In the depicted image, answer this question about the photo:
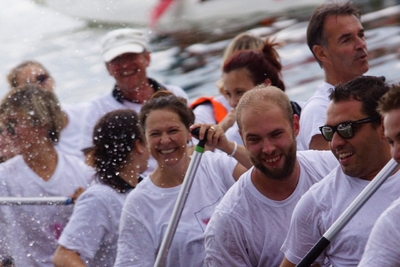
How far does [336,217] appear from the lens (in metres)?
3.31

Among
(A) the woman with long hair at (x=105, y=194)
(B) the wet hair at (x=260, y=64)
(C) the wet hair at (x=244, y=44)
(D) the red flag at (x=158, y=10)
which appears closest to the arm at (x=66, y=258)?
(A) the woman with long hair at (x=105, y=194)

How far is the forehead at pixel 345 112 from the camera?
3.39 metres

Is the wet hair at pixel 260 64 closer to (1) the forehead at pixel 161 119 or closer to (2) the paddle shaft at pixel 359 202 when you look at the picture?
(1) the forehead at pixel 161 119

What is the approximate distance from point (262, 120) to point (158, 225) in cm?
77

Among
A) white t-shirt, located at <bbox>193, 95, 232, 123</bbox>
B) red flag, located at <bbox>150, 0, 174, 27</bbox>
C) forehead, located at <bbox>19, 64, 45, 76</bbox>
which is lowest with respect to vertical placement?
red flag, located at <bbox>150, 0, 174, 27</bbox>

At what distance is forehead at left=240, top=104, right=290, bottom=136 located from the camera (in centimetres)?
364

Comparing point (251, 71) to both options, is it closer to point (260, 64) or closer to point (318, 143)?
point (260, 64)

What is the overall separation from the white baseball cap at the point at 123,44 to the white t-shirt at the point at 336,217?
2.53 metres

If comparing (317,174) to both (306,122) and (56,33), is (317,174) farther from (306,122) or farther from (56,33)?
(56,33)

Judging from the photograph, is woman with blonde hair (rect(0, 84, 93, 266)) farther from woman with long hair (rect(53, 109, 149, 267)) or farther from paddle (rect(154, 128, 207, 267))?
paddle (rect(154, 128, 207, 267))

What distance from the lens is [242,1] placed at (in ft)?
37.5

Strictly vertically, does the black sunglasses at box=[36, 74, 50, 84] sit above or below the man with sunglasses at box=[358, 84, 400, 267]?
below

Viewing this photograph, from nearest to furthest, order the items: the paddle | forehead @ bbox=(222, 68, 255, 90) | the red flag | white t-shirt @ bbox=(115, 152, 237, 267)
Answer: the paddle → white t-shirt @ bbox=(115, 152, 237, 267) → forehead @ bbox=(222, 68, 255, 90) → the red flag

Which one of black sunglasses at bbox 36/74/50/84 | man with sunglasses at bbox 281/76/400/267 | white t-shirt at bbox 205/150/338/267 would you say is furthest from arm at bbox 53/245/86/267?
black sunglasses at bbox 36/74/50/84
